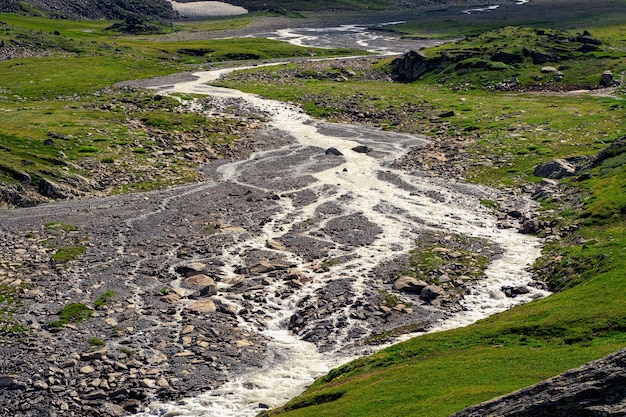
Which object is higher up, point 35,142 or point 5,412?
point 35,142

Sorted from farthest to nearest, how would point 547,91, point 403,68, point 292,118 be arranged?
point 403,68, point 547,91, point 292,118

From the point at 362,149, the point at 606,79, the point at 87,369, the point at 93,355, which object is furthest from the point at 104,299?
the point at 606,79

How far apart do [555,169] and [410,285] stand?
34.2 metres

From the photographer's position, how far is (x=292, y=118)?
113625 millimetres

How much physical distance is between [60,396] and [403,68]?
12411 centimetres

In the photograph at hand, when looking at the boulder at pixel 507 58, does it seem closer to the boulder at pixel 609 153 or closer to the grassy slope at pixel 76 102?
the grassy slope at pixel 76 102

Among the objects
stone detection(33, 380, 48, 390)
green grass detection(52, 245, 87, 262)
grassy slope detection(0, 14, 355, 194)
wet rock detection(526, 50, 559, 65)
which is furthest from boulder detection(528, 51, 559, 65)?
stone detection(33, 380, 48, 390)

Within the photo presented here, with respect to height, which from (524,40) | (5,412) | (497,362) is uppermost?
(524,40)

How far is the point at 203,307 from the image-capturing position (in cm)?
4609

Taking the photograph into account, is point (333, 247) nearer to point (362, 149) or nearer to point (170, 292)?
point (170, 292)

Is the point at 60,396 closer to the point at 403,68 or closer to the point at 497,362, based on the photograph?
the point at 497,362

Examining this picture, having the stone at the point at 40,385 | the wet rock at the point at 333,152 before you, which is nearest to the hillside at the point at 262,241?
the stone at the point at 40,385

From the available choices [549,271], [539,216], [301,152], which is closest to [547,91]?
[301,152]

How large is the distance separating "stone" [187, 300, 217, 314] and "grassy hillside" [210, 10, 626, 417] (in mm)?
11502
